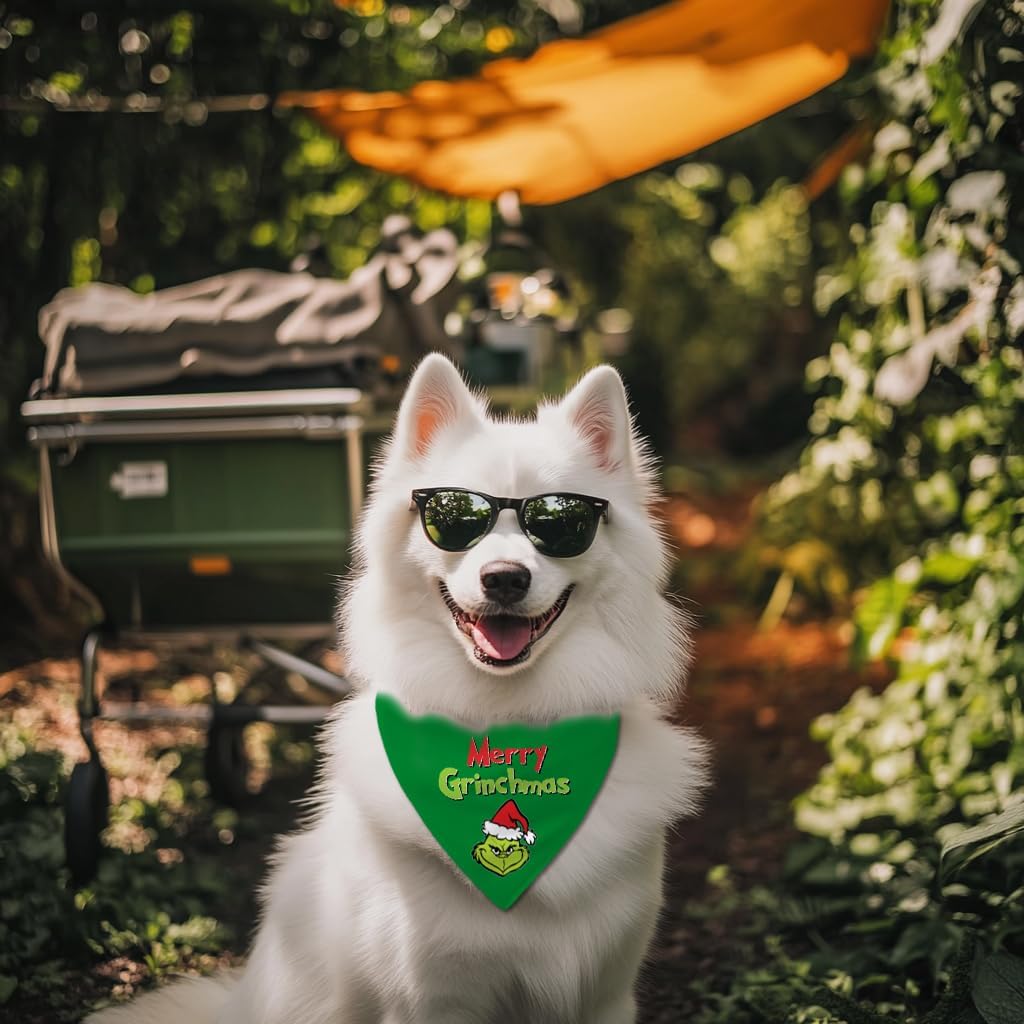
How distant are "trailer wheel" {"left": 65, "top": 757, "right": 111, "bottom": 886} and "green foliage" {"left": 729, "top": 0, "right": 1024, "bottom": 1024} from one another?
2086 mm

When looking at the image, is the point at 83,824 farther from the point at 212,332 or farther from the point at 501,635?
the point at 501,635

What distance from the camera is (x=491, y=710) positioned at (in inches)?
84.8

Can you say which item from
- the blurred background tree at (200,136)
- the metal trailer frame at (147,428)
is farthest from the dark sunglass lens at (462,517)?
the blurred background tree at (200,136)

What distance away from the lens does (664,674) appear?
7.30ft

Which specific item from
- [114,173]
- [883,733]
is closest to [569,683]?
[883,733]

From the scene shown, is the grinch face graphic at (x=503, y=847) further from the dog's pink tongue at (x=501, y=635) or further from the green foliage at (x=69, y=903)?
the green foliage at (x=69, y=903)

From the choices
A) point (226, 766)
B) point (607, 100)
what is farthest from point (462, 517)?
point (607, 100)

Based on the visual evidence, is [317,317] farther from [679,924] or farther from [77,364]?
[679,924]

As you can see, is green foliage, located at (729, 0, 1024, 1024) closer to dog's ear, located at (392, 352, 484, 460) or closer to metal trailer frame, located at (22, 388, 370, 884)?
dog's ear, located at (392, 352, 484, 460)

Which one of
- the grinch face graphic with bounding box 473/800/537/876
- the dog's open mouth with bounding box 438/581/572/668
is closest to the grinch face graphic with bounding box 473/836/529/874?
the grinch face graphic with bounding box 473/800/537/876

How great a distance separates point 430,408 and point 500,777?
2.38 ft

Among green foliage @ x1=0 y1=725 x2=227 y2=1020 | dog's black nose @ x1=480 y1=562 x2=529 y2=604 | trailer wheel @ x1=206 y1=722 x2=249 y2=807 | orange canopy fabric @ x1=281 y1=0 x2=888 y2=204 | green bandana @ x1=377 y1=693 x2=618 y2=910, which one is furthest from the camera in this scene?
trailer wheel @ x1=206 y1=722 x2=249 y2=807

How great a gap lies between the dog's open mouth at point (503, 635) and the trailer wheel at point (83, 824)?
193 cm

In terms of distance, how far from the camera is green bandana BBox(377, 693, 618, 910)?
2102 mm
